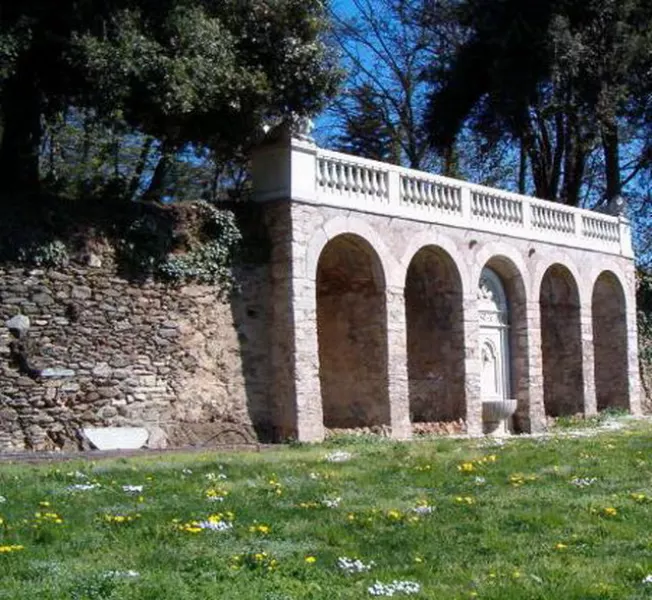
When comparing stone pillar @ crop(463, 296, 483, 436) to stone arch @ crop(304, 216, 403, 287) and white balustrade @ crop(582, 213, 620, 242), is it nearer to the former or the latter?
stone arch @ crop(304, 216, 403, 287)

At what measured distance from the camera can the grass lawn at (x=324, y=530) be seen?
643 cm

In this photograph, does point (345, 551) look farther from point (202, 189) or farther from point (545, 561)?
point (202, 189)

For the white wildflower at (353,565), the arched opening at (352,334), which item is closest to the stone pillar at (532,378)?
the arched opening at (352,334)

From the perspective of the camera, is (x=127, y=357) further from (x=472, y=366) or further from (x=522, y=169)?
(x=522, y=169)

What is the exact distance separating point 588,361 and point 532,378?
10.6ft

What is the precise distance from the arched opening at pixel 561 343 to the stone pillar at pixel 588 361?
0.10 meters

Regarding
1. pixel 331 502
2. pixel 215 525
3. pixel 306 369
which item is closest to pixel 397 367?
pixel 306 369

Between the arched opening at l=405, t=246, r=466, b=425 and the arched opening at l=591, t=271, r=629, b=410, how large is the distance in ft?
25.5

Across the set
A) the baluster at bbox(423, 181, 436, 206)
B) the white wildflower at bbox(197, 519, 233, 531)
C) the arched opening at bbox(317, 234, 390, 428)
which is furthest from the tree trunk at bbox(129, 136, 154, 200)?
the white wildflower at bbox(197, 519, 233, 531)

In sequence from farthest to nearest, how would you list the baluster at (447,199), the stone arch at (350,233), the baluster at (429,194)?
the baluster at (447,199), the baluster at (429,194), the stone arch at (350,233)

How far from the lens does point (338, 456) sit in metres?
14.6

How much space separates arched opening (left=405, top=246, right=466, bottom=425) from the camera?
76.5 feet

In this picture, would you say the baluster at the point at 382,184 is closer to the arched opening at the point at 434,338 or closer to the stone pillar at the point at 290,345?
the arched opening at the point at 434,338

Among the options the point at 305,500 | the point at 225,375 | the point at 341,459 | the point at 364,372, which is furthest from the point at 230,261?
the point at 305,500
